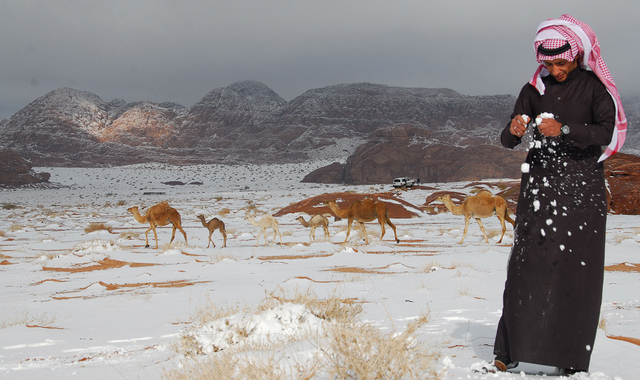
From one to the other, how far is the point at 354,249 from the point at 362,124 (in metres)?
132

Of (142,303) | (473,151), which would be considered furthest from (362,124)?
(142,303)

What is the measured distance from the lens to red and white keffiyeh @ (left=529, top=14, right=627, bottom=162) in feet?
9.25

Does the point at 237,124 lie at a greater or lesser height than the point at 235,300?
greater

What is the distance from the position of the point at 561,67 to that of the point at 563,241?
104 cm

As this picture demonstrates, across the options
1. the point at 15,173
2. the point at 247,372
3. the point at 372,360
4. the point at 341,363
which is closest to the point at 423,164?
the point at 15,173

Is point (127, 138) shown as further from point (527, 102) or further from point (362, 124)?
point (527, 102)

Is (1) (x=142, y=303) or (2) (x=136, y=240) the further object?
(2) (x=136, y=240)

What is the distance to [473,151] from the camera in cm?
6538

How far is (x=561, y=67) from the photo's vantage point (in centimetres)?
293

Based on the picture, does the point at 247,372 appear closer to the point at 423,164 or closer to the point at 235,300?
the point at 235,300

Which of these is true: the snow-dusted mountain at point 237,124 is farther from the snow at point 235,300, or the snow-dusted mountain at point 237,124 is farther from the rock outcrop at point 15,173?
the snow at point 235,300

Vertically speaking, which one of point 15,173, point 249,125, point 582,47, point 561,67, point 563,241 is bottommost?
point 15,173

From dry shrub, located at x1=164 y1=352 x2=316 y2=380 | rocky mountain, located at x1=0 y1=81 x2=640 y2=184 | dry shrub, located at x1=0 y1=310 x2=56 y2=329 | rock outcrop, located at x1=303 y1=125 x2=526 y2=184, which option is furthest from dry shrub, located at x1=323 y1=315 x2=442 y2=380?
rocky mountain, located at x1=0 y1=81 x2=640 y2=184

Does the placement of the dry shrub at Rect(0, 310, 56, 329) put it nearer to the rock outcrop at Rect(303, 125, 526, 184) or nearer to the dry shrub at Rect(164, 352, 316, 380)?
the dry shrub at Rect(164, 352, 316, 380)
